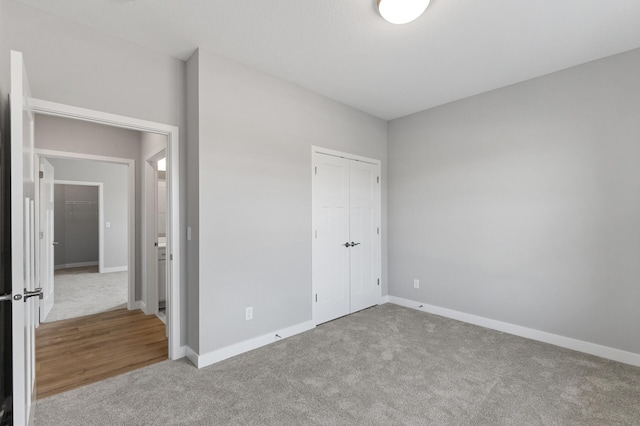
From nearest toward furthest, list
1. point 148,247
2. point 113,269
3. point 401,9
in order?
point 401,9 → point 148,247 → point 113,269

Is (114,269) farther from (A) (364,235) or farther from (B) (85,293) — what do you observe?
(A) (364,235)

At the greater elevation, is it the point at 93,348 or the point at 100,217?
the point at 100,217

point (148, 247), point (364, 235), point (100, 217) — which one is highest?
point (100, 217)

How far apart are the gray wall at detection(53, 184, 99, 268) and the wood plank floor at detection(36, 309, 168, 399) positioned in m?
4.95

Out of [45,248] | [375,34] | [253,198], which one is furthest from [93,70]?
[45,248]

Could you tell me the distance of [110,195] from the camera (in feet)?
24.0

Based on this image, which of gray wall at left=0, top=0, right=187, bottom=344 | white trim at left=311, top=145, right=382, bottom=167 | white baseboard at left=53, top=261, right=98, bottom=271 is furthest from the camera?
white baseboard at left=53, top=261, right=98, bottom=271

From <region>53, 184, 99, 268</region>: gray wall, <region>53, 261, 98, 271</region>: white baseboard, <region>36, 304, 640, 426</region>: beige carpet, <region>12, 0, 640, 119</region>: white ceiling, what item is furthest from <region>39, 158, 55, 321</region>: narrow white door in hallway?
<region>53, 261, 98, 271</region>: white baseboard

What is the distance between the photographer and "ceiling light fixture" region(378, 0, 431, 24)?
1.92 metres

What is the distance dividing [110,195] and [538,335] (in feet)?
28.7

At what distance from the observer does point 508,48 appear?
8.38ft

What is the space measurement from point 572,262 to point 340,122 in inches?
114

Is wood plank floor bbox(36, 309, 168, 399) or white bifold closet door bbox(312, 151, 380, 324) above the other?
white bifold closet door bbox(312, 151, 380, 324)

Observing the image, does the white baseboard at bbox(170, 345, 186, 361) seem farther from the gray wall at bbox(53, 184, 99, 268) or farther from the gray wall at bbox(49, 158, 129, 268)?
the gray wall at bbox(53, 184, 99, 268)
